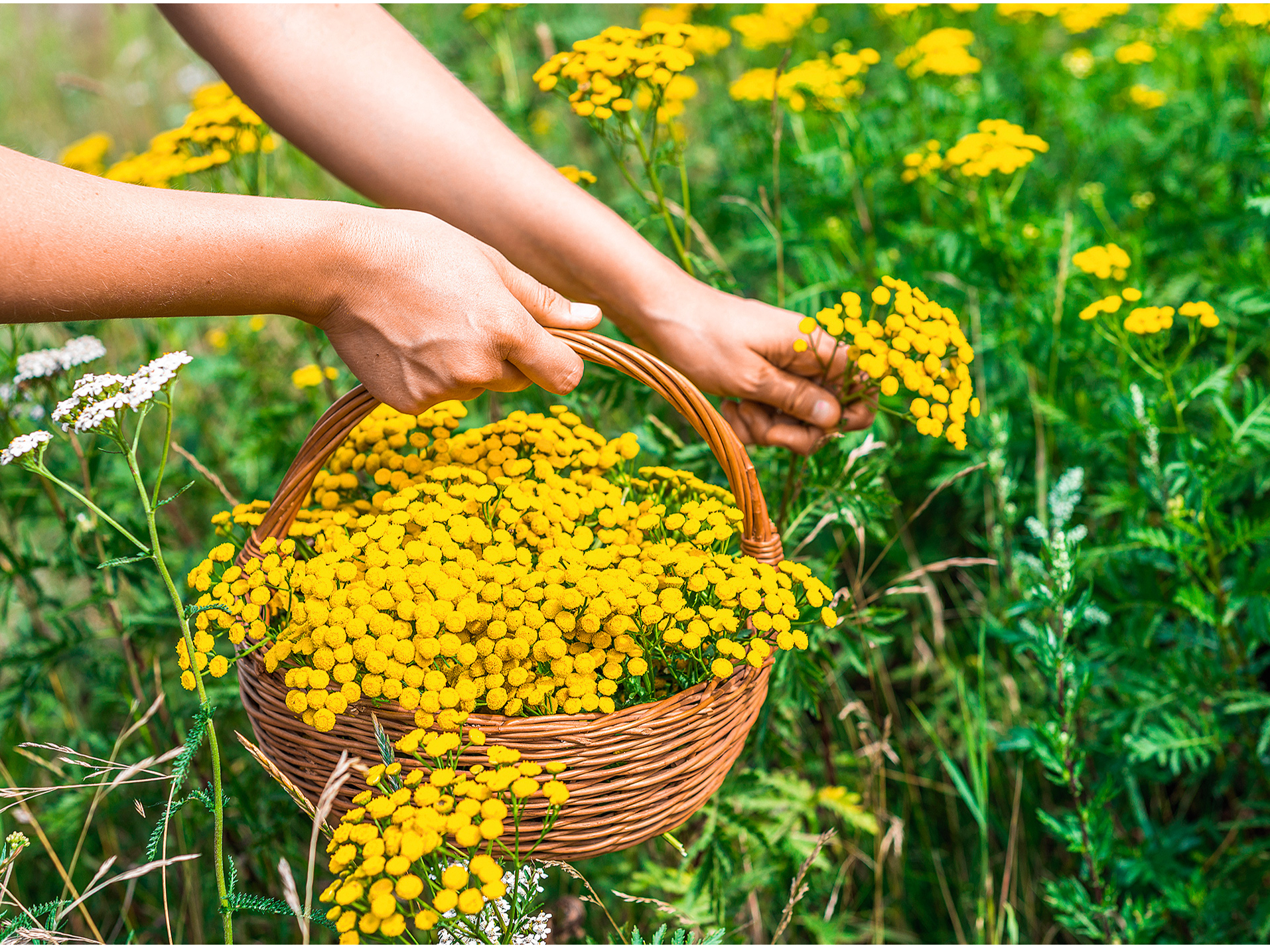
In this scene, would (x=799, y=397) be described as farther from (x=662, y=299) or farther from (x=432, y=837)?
(x=432, y=837)

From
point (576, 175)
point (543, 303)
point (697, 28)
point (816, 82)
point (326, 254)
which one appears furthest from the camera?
point (697, 28)

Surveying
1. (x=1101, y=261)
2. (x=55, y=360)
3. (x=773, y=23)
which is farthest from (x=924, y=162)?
(x=55, y=360)

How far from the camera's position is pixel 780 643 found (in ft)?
3.45

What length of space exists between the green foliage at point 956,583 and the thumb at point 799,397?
111 millimetres

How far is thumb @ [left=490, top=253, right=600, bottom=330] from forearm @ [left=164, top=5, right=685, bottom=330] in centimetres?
26

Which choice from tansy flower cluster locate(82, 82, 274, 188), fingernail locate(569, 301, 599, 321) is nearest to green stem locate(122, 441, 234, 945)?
fingernail locate(569, 301, 599, 321)

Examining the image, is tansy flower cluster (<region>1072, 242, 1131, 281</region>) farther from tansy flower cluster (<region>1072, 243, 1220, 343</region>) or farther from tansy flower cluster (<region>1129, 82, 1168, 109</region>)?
tansy flower cluster (<region>1129, 82, 1168, 109</region>)

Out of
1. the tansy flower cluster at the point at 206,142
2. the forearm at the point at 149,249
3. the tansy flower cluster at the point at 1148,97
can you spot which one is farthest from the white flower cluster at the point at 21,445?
the tansy flower cluster at the point at 1148,97

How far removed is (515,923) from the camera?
1033 mm

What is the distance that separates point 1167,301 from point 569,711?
2003 millimetres

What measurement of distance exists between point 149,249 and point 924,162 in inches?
70.8

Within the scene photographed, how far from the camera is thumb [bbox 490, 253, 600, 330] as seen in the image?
1.27 meters

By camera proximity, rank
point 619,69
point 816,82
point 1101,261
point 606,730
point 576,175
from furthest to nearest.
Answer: point 816,82 < point 576,175 < point 1101,261 < point 619,69 < point 606,730

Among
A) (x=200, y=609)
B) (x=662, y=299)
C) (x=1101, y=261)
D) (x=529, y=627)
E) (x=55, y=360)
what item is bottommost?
(x=529, y=627)
